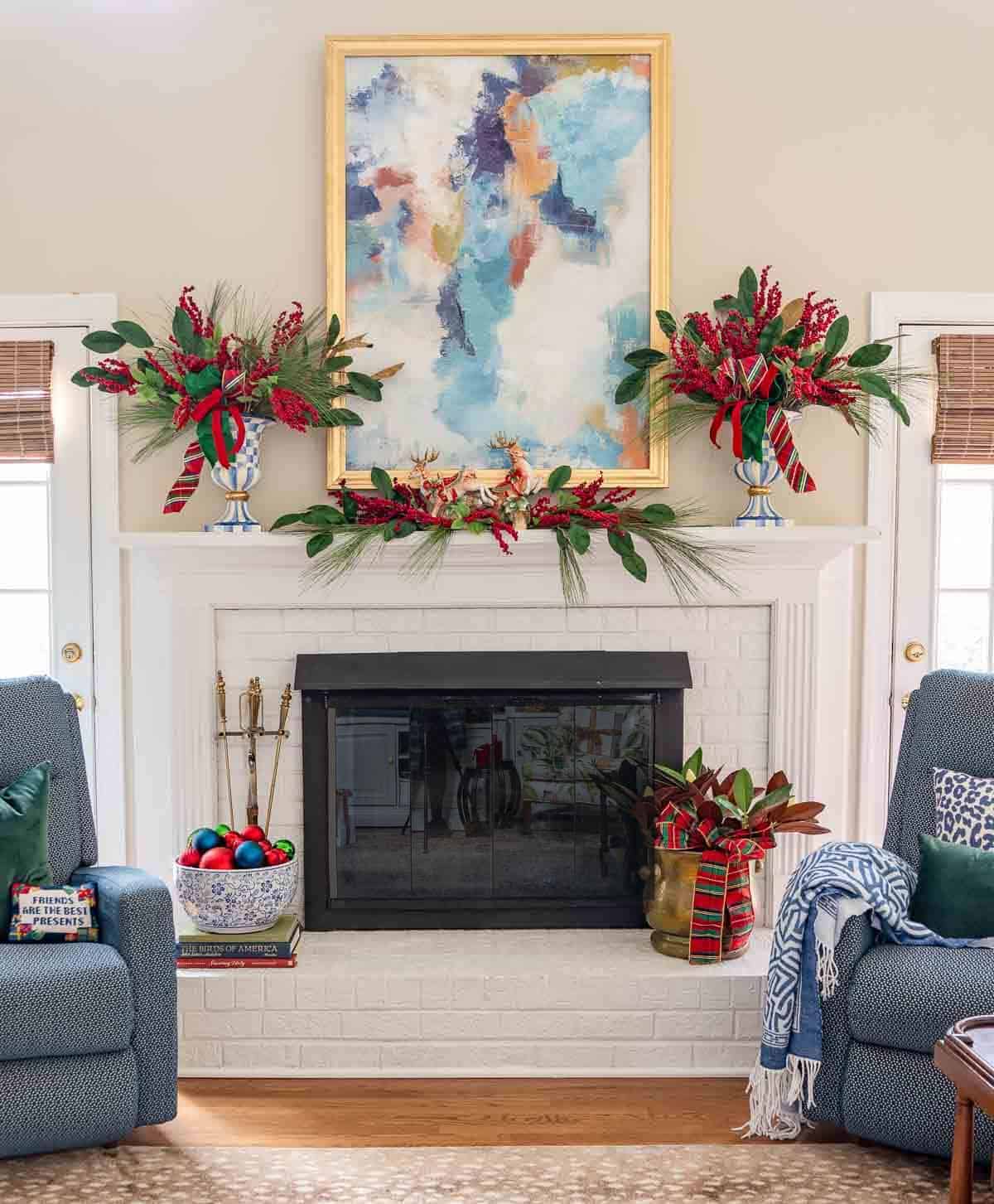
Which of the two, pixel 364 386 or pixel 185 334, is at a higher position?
pixel 185 334

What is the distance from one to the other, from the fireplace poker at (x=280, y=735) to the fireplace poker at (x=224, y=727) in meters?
0.11

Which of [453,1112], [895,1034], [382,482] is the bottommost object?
[453,1112]

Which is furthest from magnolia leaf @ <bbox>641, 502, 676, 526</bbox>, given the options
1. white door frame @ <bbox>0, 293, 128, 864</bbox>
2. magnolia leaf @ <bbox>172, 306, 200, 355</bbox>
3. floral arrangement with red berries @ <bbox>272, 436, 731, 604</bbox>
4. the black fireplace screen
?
white door frame @ <bbox>0, 293, 128, 864</bbox>

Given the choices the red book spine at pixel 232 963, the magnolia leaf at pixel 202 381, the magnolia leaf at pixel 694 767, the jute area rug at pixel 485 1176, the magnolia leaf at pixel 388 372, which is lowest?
the jute area rug at pixel 485 1176

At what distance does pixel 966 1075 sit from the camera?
1921 millimetres

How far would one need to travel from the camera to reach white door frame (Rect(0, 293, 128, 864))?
134 inches

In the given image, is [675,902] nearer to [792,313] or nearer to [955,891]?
[955,891]

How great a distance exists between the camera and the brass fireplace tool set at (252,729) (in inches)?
129

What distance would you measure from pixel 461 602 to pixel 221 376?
0.91 metres

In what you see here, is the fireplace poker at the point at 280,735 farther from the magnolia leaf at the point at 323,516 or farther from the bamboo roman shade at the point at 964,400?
the bamboo roman shade at the point at 964,400

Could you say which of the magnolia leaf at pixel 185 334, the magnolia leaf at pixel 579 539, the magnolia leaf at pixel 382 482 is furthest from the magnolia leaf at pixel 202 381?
the magnolia leaf at pixel 579 539

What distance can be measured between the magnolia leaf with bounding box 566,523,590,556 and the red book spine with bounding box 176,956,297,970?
1.32 meters

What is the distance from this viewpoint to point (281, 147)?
3354 millimetres

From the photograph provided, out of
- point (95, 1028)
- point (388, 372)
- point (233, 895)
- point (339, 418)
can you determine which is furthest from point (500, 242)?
point (95, 1028)
